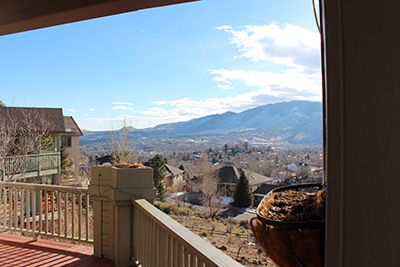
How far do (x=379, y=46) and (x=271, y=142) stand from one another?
2.85m

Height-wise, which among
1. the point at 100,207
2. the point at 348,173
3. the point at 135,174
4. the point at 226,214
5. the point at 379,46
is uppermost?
the point at 379,46

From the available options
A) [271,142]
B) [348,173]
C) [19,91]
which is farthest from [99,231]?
[19,91]

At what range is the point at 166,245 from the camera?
198cm

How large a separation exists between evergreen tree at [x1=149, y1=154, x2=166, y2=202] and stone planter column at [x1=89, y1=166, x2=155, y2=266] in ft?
6.22

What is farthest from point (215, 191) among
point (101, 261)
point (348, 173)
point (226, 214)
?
A: point (348, 173)

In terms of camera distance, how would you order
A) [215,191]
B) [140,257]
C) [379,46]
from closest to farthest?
[379,46]
[140,257]
[215,191]

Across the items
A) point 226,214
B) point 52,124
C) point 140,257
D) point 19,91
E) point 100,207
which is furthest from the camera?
point 52,124

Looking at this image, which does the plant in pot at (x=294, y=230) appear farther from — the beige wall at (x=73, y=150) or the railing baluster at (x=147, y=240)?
the beige wall at (x=73, y=150)

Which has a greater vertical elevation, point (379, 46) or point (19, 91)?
point (19, 91)

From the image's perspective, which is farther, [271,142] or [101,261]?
[271,142]

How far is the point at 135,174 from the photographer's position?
2.90 m

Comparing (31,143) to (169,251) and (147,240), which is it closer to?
(147,240)

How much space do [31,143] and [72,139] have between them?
215 inches

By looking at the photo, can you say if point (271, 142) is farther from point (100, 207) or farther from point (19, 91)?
point (19, 91)
